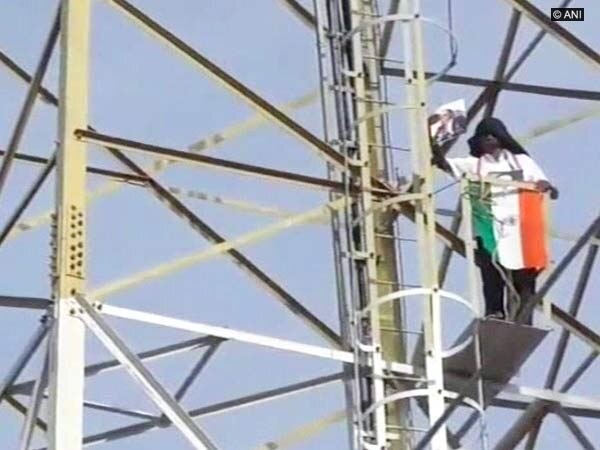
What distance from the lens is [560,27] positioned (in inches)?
763

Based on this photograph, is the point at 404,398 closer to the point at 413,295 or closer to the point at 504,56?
the point at 413,295

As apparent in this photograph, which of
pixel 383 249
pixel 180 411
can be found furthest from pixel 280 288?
pixel 180 411

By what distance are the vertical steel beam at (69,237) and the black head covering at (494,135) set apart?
303 cm

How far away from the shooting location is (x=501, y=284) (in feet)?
57.7

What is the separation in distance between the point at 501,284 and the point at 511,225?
44 centimetres

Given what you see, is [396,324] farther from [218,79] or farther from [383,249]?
[218,79]

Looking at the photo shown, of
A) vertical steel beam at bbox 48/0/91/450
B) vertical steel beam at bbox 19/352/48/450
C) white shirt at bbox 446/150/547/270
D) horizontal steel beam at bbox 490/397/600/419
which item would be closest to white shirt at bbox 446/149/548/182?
white shirt at bbox 446/150/547/270

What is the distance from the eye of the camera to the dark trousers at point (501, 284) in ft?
57.5

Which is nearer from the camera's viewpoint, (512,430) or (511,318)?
(511,318)

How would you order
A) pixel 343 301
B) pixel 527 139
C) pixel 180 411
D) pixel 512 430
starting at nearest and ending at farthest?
pixel 180 411
pixel 343 301
pixel 512 430
pixel 527 139

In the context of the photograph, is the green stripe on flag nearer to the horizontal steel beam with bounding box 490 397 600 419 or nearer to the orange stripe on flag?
the orange stripe on flag

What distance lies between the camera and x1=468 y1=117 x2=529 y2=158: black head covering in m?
18.1

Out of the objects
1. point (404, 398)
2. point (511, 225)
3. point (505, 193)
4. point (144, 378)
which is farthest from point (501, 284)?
point (144, 378)

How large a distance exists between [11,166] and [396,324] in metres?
3.19
